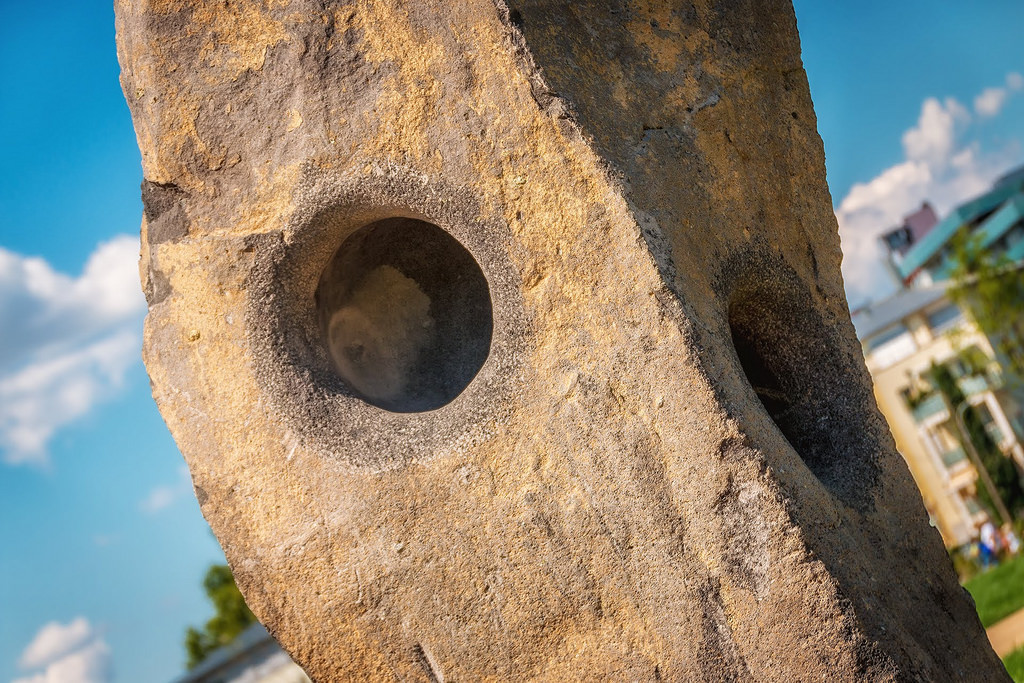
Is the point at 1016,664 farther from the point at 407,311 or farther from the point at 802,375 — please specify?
the point at 407,311

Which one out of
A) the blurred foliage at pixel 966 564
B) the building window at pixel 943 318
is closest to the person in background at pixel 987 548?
the blurred foliage at pixel 966 564

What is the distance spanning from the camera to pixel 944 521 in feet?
87.4

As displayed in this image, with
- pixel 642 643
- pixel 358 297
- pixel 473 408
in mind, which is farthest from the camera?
pixel 358 297

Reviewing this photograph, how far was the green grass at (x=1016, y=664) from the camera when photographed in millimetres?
5652

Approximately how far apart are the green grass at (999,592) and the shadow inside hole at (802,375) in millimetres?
5540

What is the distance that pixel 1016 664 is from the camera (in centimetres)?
590

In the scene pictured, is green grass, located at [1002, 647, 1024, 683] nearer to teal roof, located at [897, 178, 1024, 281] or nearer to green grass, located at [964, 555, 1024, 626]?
green grass, located at [964, 555, 1024, 626]

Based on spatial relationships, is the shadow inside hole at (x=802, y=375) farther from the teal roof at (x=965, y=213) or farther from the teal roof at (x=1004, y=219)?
the teal roof at (x=965, y=213)

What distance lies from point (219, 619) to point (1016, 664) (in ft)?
82.5

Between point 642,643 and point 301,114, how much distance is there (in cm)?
218

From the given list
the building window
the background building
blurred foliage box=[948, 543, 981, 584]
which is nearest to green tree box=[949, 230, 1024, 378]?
blurred foliage box=[948, 543, 981, 584]

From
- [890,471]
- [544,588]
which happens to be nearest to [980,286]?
[890,471]

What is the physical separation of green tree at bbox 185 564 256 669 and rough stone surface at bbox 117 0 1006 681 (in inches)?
980

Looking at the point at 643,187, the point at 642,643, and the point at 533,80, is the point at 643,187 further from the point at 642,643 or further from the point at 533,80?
the point at 642,643
